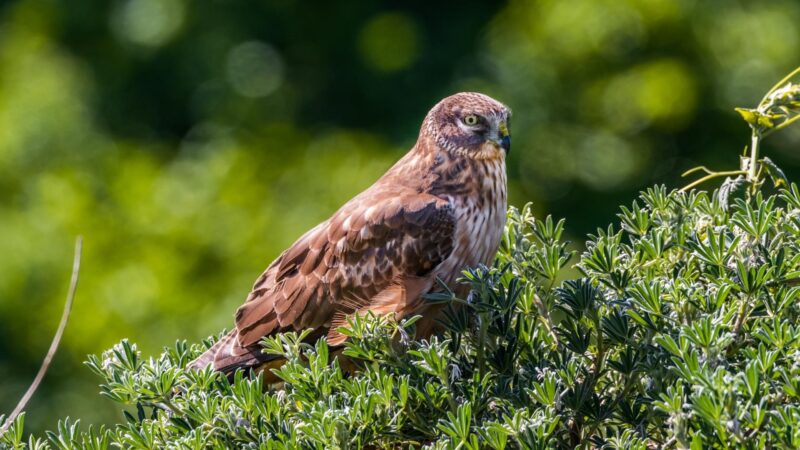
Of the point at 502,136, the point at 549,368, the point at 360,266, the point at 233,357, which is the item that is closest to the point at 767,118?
the point at 549,368

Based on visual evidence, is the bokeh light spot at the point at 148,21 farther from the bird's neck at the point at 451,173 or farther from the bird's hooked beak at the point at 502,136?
the bird's hooked beak at the point at 502,136

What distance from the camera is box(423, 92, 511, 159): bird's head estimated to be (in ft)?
14.6

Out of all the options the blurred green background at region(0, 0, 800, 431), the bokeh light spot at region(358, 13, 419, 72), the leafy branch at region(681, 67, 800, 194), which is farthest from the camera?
the bokeh light spot at region(358, 13, 419, 72)

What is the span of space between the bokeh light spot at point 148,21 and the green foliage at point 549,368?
706 centimetres

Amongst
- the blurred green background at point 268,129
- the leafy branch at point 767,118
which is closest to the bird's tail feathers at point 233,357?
the leafy branch at point 767,118

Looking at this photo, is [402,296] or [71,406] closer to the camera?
[402,296]

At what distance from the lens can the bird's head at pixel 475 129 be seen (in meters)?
4.45

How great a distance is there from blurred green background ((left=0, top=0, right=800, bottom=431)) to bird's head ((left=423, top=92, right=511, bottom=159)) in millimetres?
3508

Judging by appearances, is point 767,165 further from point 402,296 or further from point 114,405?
point 114,405

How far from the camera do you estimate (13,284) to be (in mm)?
9000

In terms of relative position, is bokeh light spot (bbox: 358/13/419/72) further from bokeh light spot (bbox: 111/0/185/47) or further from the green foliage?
the green foliage

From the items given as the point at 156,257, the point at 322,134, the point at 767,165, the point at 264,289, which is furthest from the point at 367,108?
the point at 767,165

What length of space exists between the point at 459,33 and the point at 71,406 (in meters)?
3.92

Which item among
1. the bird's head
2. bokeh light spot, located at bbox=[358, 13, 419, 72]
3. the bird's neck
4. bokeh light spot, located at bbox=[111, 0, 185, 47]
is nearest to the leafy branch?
the bird's neck
